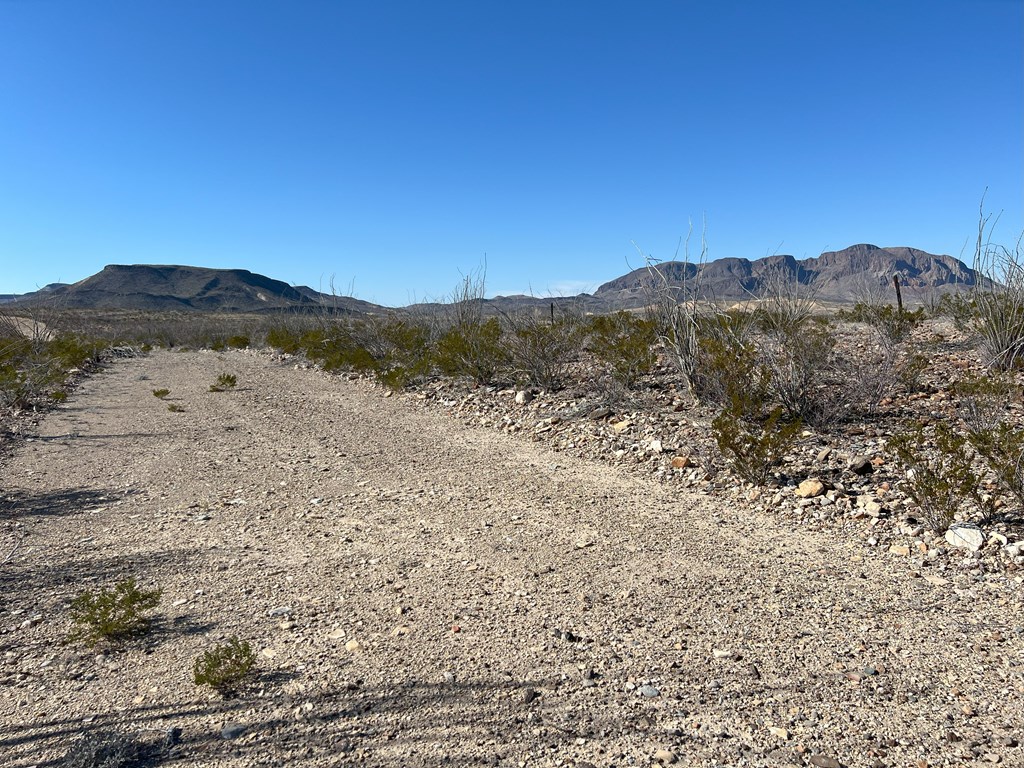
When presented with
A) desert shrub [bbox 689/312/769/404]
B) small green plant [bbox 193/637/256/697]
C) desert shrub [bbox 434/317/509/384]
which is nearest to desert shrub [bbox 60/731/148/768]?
small green plant [bbox 193/637/256/697]

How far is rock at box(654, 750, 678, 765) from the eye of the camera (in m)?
2.51

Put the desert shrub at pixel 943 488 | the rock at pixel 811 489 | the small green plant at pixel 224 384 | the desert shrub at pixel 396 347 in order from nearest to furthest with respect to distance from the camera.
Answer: the desert shrub at pixel 943 488
the rock at pixel 811 489
the desert shrub at pixel 396 347
the small green plant at pixel 224 384

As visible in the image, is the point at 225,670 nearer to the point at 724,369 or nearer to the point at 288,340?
the point at 724,369

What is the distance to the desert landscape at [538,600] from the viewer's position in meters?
2.69

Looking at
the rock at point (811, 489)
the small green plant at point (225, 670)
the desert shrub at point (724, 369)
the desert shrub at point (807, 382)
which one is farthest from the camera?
the desert shrub at point (724, 369)

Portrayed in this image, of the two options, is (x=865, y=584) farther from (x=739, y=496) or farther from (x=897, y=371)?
(x=897, y=371)

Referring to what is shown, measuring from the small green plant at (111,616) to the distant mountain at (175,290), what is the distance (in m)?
100

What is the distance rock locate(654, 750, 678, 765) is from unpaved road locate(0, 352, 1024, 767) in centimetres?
4

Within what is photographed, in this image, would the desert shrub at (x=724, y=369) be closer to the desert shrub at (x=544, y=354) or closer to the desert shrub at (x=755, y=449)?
the desert shrub at (x=755, y=449)

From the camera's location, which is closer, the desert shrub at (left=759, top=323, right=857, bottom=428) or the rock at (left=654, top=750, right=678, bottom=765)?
the rock at (left=654, top=750, right=678, bottom=765)

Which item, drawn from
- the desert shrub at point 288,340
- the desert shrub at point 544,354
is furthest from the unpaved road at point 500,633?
the desert shrub at point 288,340

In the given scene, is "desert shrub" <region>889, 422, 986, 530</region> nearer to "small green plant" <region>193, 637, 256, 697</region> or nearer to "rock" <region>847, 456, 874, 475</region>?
"rock" <region>847, 456, 874, 475</region>

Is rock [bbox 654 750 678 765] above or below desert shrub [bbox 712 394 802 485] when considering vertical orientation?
below

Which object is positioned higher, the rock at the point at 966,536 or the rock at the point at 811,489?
the rock at the point at 811,489
